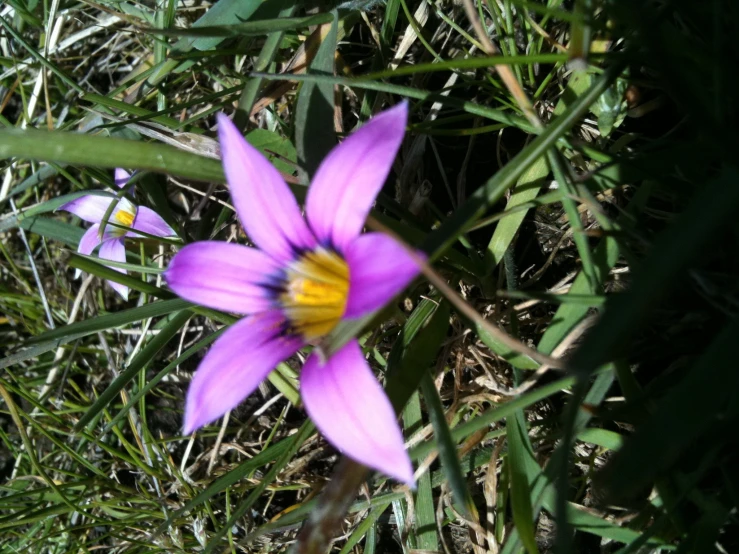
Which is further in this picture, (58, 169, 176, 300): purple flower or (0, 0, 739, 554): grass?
(58, 169, 176, 300): purple flower

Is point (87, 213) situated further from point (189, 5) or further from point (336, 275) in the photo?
point (336, 275)

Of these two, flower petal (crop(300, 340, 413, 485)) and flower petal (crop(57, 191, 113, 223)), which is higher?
flower petal (crop(300, 340, 413, 485))

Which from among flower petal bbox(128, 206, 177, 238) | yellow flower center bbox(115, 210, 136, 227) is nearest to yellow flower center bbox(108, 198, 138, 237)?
yellow flower center bbox(115, 210, 136, 227)

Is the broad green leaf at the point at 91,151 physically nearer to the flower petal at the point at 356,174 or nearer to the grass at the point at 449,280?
the grass at the point at 449,280

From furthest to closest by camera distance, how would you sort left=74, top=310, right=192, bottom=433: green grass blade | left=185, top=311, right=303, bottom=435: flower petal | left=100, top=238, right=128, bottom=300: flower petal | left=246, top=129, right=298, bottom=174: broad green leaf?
left=100, top=238, right=128, bottom=300: flower petal
left=246, top=129, right=298, bottom=174: broad green leaf
left=74, top=310, right=192, bottom=433: green grass blade
left=185, top=311, right=303, bottom=435: flower petal

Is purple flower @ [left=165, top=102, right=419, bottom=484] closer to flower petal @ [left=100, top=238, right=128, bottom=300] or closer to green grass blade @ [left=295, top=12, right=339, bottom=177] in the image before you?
green grass blade @ [left=295, top=12, right=339, bottom=177]

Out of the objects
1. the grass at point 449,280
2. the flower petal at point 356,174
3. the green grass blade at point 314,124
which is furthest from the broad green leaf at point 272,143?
the flower petal at point 356,174

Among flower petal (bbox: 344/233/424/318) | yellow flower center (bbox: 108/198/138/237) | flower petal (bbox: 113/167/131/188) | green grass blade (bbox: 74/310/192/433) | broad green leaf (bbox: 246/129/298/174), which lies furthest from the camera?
yellow flower center (bbox: 108/198/138/237)

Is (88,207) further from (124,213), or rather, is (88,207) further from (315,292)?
(315,292)

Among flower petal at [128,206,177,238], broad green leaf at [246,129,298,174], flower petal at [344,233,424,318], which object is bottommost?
flower petal at [128,206,177,238]
